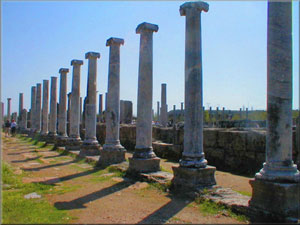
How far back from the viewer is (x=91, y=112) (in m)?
14.2

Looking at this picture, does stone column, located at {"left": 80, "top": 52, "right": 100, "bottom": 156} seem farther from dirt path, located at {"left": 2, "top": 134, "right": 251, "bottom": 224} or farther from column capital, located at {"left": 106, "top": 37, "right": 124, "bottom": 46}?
dirt path, located at {"left": 2, "top": 134, "right": 251, "bottom": 224}

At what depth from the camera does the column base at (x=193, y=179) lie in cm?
710

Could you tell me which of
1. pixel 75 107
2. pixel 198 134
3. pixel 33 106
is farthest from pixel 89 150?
pixel 33 106

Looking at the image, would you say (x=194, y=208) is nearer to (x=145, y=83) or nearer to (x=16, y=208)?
(x=16, y=208)

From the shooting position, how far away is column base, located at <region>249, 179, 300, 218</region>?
5.13 meters

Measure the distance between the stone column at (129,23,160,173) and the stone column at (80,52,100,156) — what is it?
453 cm

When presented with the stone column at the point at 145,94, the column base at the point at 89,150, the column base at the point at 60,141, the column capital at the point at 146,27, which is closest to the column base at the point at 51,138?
the column base at the point at 60,141

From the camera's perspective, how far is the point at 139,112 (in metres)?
9.66

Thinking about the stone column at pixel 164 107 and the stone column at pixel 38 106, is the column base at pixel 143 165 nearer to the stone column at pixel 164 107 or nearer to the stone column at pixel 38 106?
the stone column at pixel 38 106

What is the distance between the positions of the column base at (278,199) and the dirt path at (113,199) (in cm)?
59

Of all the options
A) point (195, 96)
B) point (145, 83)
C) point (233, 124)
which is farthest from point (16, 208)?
point (233, 124)

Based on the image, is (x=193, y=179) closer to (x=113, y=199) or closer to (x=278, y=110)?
(x=113, y=199)

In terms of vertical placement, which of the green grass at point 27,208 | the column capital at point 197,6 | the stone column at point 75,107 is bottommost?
the green grass at point 27,208

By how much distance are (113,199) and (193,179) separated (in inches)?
78.3
